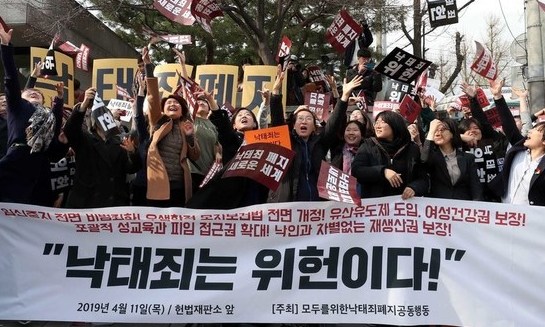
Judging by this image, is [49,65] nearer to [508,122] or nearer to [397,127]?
[397,127]

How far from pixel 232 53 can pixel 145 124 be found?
39.3 ft

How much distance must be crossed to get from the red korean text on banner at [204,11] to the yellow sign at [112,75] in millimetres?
1021

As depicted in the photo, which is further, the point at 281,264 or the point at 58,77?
the point at 58,77

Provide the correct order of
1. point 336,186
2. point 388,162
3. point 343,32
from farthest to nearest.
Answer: point 343,32 → point 388,162 → point 336,186

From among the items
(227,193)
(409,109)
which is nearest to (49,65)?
(227,193)

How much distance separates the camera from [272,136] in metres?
4.84

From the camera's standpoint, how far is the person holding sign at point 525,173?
4969 mm

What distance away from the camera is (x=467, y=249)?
184 inches

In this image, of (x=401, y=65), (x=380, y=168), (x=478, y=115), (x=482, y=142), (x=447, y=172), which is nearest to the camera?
(x=380, y=168)

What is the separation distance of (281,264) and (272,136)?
0.91m

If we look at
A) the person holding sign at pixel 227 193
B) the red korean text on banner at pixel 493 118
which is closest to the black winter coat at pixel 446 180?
the person holding sign at pixel 227 193

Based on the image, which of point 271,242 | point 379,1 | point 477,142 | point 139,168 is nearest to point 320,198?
point 271,242

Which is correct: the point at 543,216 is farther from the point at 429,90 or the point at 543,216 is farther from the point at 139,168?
the point at 429,90

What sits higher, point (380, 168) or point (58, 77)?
point (58, 77)
